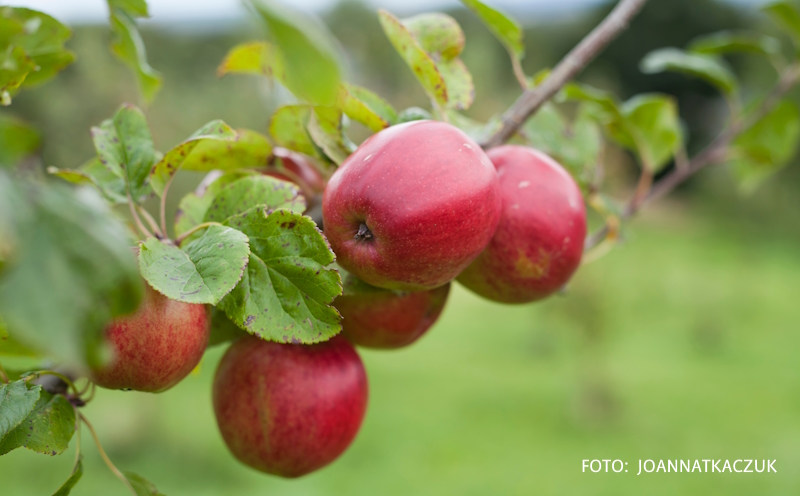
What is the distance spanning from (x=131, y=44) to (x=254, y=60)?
0.12m

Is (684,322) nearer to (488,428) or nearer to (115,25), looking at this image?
(488,428)

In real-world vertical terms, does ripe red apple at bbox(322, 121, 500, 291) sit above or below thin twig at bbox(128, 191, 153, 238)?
above

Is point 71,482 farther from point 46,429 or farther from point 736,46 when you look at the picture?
point 736,46

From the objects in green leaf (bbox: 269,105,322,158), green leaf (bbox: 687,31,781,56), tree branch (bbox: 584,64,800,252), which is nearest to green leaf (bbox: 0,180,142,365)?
green leaf (bbox: 269,105,322,158)

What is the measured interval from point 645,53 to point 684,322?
23.4 ft

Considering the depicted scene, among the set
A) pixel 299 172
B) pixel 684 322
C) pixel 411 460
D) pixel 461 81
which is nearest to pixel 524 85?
pixel 461 81

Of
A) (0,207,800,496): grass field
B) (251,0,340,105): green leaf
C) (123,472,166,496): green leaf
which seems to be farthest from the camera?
(0,207,800,496): grass field

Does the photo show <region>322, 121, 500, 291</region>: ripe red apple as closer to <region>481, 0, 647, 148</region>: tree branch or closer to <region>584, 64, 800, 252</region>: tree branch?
<region>481, 0, 647, 148</region>: tree branch

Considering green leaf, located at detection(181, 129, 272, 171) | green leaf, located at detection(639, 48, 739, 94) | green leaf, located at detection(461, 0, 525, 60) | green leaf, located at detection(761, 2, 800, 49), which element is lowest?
green leaf, located at detection(181, 129, 272, 171)

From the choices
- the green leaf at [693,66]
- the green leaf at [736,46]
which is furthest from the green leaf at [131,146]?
the green leaf at [736,46]

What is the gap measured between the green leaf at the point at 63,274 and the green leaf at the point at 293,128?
304 millimetres

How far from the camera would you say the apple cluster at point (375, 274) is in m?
0.44

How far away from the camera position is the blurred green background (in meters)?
3.25

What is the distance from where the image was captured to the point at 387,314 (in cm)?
56
